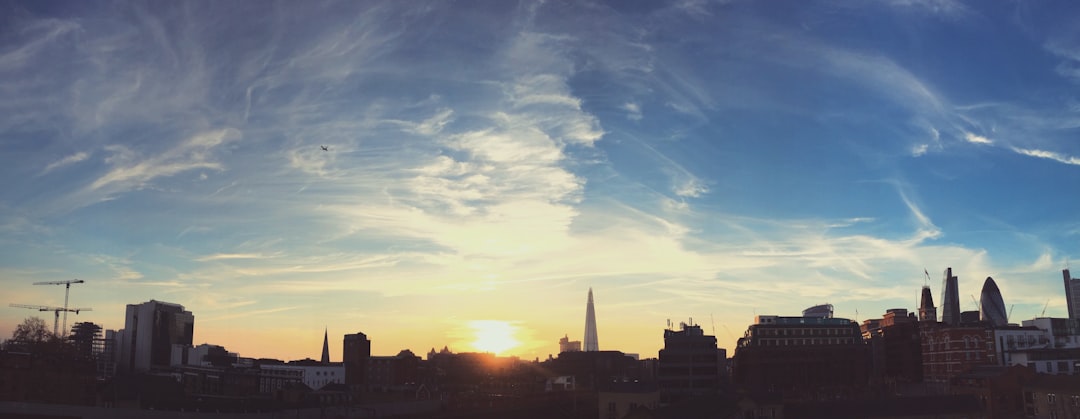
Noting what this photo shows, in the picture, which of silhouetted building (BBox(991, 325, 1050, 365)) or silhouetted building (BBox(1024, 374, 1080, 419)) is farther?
silhouetted building (BBox(991, 325, 1050, 365))

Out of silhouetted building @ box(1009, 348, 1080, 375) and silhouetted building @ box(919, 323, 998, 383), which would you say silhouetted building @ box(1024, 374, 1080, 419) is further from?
silhouetted building @ box(919, 323, 998, 383)

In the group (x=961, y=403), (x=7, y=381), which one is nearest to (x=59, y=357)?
(x=7, y=381)

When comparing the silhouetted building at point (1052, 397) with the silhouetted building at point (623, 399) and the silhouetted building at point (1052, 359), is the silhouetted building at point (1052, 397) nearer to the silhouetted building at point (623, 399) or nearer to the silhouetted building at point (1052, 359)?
the silhouetted building at point (1052, 359)

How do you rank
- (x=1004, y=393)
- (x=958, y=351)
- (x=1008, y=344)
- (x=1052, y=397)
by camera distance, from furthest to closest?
(x=1008, y=344), (x=958, y=351), (x=1004, y=393), (x=1052, y=397)

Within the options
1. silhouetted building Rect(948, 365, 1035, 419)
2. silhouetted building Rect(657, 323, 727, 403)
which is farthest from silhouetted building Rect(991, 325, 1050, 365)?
silhouetted building Rect(657, 323, 727, 403)

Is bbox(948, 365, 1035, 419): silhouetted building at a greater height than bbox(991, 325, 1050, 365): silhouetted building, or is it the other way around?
bbox(991, 325, 1050, 365): silhouetted building

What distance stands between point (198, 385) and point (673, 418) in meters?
96.0

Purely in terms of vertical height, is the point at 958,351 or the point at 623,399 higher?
the point at 958,351

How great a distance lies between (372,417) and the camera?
160 meters

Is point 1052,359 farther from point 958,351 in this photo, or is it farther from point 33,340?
point 33,340

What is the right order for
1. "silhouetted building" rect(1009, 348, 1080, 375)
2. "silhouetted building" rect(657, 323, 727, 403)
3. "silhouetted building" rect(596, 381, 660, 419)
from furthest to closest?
"silhouetted building" rect(657, 323, 727, 403), "silhouetted building" rect(1009, 348, 1080, 375), "silhouetted building" rect(596, 381, 660, 419)

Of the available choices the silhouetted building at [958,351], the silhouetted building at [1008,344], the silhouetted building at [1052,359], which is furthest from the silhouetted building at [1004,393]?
the silhouetted building at [1008,344]

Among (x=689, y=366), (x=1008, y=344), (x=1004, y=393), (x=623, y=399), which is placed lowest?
(x=623, y=399)

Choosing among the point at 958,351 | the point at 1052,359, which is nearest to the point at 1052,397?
the point at 958,351
